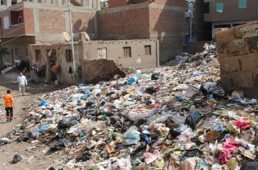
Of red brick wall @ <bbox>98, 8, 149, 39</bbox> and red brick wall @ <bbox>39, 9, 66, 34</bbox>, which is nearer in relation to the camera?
red brick wall @ <bbox>39, 9, 66, 34</bbox>

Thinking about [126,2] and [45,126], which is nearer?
[45,126]

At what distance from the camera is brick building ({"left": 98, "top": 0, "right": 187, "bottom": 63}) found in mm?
28922

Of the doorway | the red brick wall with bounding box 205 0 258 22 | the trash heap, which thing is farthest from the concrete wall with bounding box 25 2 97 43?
the trash heap

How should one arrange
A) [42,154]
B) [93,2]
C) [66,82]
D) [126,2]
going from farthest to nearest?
1. [93,2]
2. [126,2]
3. [66,82]
4. [42,154]

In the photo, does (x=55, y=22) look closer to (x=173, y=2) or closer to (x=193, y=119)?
(x=173, y=2)

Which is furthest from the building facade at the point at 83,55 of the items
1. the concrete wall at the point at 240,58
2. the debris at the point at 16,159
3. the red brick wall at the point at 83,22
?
the debris at the point at 16,159

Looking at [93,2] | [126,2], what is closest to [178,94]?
[126,2]

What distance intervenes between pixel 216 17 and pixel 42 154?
26.3 metres

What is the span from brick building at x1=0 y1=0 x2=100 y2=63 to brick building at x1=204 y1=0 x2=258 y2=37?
10.8 metres

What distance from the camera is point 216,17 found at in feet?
107

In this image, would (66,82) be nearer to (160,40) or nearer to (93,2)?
(160,40)

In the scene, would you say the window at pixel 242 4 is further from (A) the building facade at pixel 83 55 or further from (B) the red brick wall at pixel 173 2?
(A) the building facade at pixel 83 55

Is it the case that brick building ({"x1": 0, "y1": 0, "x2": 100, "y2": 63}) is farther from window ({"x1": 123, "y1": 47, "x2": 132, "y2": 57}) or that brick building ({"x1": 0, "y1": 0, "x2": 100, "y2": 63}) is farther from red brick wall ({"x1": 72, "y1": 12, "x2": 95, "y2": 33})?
window ({"x1": 123, "y1": 47, "x2": 132, "y2": 57})

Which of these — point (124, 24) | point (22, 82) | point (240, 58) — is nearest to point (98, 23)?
point (124, 24)
